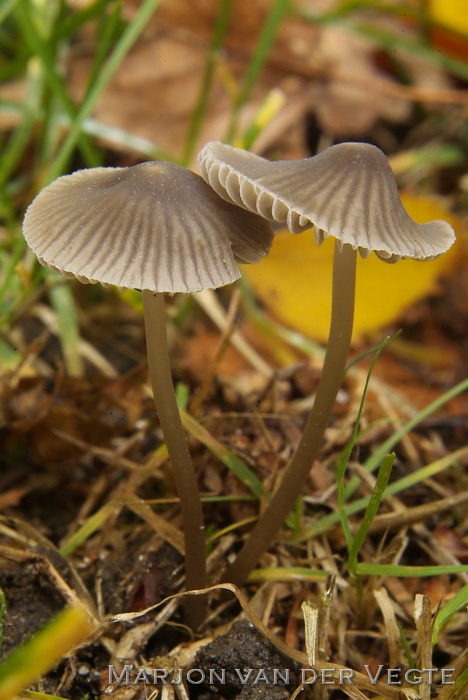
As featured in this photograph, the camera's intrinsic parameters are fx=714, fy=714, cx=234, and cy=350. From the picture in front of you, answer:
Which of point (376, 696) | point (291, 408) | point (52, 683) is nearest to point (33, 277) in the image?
point (291, 408)

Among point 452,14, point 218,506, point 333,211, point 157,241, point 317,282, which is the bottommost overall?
point 218,506

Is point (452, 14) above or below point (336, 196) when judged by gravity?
above

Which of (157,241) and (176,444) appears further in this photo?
(176,444)

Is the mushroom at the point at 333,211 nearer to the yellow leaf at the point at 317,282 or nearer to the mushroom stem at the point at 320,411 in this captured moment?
the mushroom stem at the point at 320,411

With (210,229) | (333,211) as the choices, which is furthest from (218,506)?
(333,211)

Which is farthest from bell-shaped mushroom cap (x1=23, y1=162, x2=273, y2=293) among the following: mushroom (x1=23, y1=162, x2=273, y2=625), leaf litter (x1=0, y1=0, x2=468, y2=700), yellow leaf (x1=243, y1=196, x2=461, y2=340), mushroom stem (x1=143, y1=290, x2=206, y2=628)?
yellow leaf (x1=243, y1=196, x2=461, y2=340)

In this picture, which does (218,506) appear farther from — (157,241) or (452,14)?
(452,14)

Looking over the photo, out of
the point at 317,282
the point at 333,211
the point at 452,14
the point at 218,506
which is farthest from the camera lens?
the point at 452,14

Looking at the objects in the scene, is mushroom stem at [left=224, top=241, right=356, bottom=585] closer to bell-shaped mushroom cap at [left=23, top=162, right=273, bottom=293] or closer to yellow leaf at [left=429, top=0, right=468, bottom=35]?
bell-shaped mushroom cap at [left=23, top=162, right=273, bottom=293]

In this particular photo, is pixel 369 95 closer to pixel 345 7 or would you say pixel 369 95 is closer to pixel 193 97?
pixel 345 7
